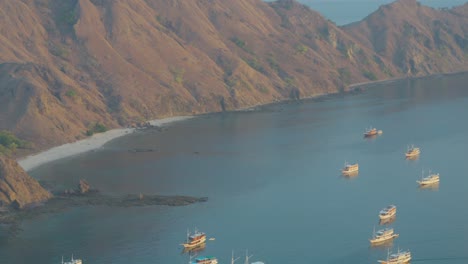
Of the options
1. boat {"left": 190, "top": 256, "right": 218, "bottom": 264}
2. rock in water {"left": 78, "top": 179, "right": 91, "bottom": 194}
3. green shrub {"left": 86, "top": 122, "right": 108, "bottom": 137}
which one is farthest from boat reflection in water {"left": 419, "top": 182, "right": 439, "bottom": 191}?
green shrub {"left": 86, "top": 122, "right": 108, "bottom": 137}

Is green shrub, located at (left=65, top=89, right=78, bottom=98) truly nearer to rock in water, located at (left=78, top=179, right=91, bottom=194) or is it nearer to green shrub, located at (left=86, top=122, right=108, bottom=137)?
green shrub, located at (left=86, top=122, right=108, bottom=137)

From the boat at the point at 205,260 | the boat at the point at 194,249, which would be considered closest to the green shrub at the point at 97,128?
the boat at the point at 194,249

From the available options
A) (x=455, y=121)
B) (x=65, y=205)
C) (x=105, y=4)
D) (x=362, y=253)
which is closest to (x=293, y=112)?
(x=455, y=121)

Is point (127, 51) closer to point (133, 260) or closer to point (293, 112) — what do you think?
point (293, 112)

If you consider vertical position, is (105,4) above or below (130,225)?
above

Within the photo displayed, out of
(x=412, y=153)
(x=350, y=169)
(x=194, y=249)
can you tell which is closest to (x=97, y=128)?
(x=350, y=169)

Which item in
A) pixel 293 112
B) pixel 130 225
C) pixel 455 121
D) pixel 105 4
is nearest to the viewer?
pixel 130 225
